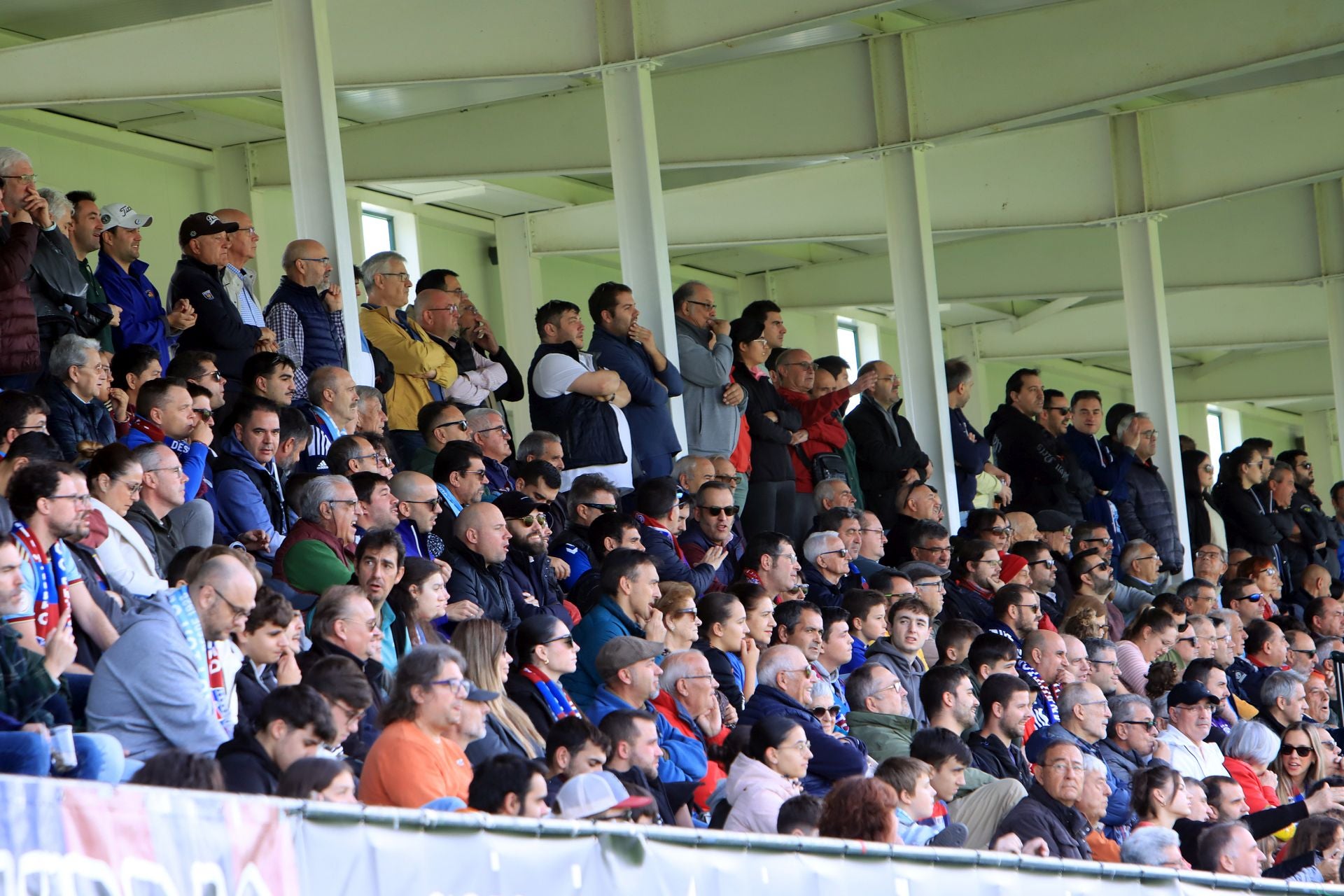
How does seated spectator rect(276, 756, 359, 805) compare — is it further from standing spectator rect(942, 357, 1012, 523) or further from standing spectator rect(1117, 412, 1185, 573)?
standing spectator rect(1117, 412, 1185, 573)

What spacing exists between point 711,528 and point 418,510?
6.02 feet

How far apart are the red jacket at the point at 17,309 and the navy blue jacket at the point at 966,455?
5775 mm

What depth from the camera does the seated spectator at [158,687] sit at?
4.40 metres

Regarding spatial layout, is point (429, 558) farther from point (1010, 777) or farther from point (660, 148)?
point (660, 148)

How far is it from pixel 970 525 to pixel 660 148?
2970 mm

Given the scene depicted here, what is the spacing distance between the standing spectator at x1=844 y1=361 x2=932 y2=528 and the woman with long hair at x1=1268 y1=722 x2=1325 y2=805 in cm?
230

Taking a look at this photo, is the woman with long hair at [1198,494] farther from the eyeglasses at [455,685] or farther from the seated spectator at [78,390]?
the eyeglasses at [455,685]

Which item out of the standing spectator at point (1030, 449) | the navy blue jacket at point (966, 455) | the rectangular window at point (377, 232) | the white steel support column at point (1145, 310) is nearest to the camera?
the navy blue jacket at point (966, 455)

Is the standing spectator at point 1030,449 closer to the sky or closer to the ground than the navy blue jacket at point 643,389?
closer to the ground

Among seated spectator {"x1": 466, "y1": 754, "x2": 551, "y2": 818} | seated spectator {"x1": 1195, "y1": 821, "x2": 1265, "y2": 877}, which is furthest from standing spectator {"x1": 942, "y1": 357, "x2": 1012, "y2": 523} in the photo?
seated spectator {"x1": 466, "y1": 754, "x2": 551, "y2": 818}

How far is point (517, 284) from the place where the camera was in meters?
14.7

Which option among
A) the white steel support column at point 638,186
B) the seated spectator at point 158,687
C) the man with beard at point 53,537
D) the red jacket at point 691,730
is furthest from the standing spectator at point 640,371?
the seated spectator at point 158,687

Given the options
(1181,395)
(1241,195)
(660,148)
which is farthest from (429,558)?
(1181,395)

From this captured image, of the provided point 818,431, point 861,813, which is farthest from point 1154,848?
point 818,431
